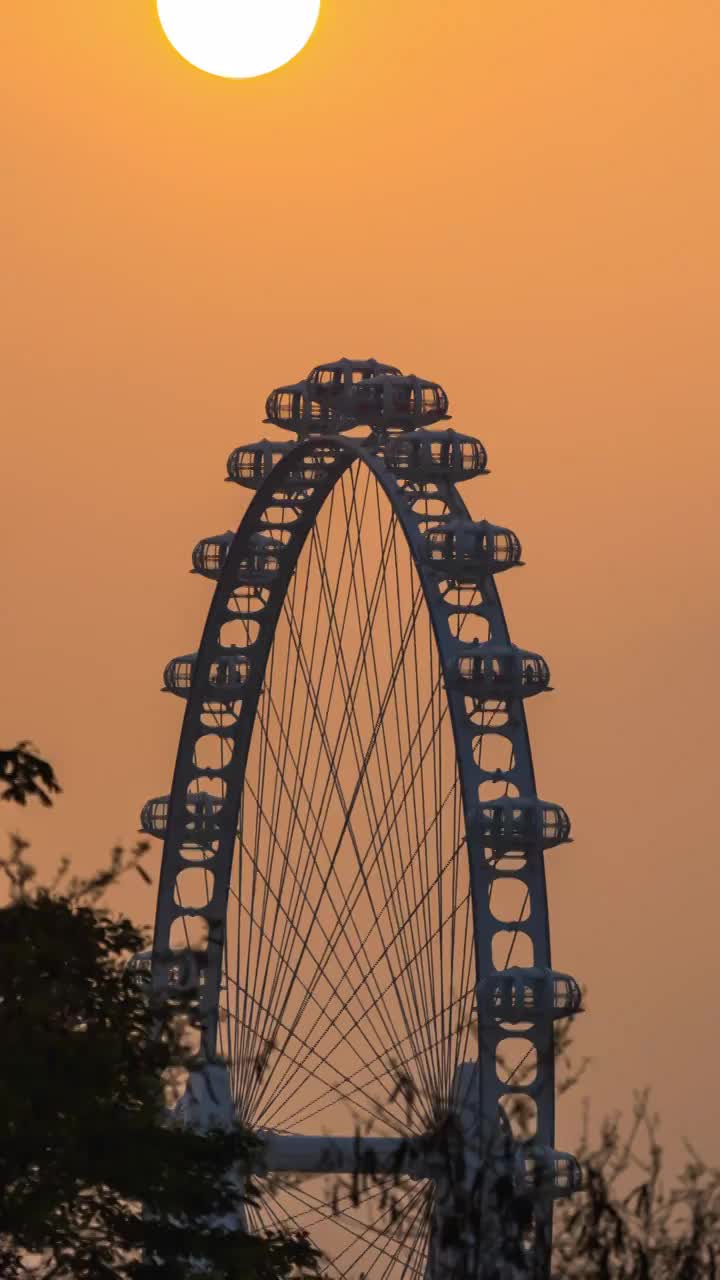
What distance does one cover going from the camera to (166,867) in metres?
80.9

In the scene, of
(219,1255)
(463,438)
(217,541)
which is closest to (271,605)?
(217,541)

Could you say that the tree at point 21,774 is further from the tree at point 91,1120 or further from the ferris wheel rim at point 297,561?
the ferris wheel rim at point 297,561

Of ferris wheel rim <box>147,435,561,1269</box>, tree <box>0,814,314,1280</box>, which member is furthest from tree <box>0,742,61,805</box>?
ferris wheel rim <box>147,435,561,1269</box>

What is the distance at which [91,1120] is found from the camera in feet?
108

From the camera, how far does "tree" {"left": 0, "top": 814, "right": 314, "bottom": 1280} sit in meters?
32.4

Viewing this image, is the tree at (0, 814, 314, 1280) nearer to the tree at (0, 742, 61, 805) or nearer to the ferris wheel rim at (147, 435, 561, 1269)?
the tree at (0, 742, 61, 805)

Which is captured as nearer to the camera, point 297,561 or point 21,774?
point 21,774

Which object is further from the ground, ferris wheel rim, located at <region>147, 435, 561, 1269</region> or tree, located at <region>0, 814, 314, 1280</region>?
ferris wheel rim, located at <region>147, 435, 561, 1269</region>

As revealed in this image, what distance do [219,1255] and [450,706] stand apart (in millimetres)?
33402

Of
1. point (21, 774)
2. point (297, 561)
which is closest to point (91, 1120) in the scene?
point (21, 774)

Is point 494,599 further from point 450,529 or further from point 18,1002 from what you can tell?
point 18,1002

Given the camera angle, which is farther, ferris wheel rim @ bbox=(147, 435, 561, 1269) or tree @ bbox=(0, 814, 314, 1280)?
ferris wheel rim @ bbox=(147, 435, 561, 1269)

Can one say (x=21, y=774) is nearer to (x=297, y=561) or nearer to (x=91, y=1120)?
(x=91, y=1120)

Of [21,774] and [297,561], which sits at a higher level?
[297,561]
